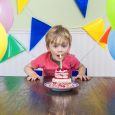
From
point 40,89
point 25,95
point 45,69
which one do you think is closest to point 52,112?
point 25,95

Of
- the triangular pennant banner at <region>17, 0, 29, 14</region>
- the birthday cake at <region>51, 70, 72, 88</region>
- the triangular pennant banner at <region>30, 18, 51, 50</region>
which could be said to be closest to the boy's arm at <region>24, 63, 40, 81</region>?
the birthday cake at <region>51, 70, 72, 88</region>

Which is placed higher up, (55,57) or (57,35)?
(57,35)

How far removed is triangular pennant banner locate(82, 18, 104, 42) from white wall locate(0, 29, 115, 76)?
47 millimetres

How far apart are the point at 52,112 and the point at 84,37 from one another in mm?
2059

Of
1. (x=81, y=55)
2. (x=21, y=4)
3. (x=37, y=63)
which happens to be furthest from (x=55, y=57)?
(x=21, y=4)

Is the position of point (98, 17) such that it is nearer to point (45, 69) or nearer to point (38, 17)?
point (38, 17)

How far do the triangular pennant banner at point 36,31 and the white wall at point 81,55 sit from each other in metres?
0.04

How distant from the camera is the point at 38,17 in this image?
9.68 feet

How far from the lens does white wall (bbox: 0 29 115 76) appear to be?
2953mm

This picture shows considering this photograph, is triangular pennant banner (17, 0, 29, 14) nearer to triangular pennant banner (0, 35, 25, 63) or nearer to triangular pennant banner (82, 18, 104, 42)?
triangular pennant banner (0, 35, 25, 63)

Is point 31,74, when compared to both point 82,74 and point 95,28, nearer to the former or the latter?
point 82,74

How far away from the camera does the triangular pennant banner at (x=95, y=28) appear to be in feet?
9.64

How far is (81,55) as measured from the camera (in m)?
2.97

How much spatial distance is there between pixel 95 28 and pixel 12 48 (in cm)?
90
